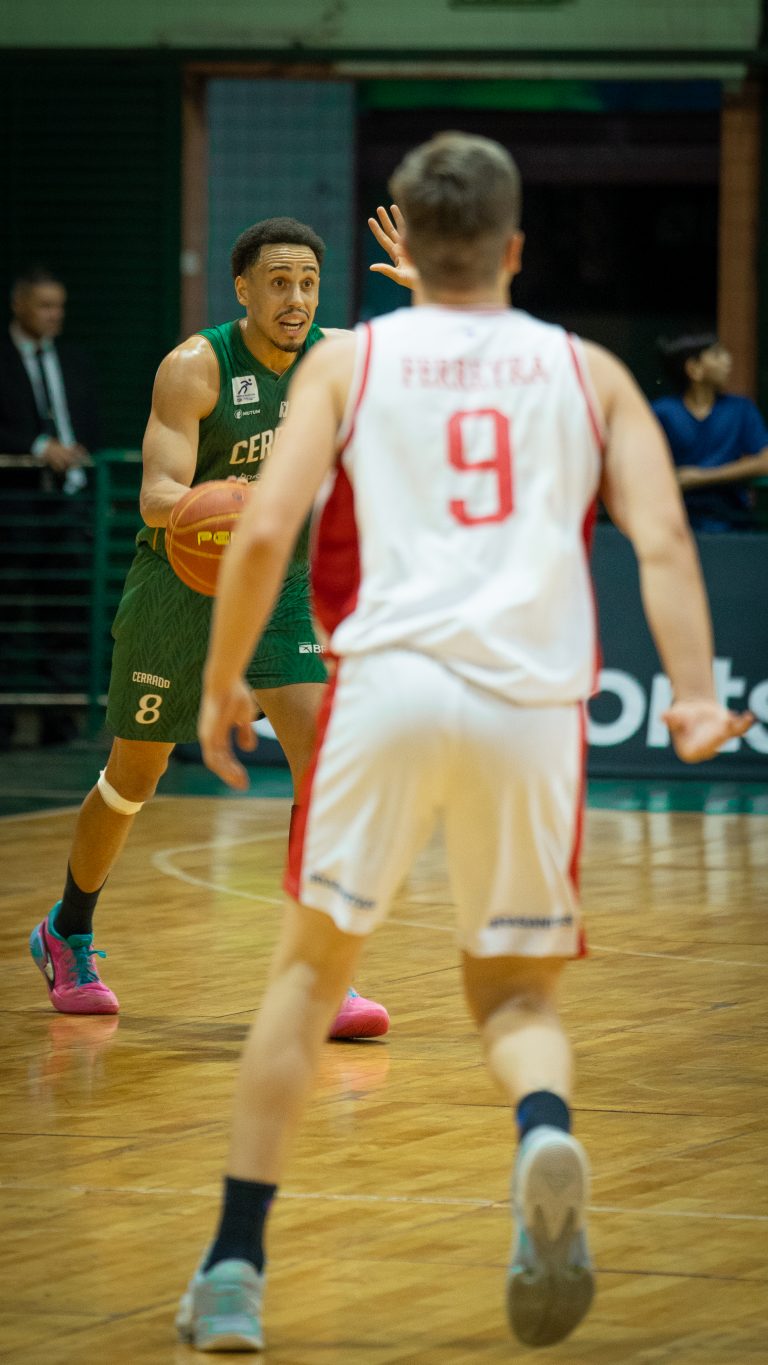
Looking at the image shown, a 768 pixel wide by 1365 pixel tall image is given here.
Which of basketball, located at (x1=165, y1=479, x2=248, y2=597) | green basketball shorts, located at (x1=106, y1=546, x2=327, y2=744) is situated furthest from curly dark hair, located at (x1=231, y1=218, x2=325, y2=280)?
basketball, located at (x1=165, y1=479, x2=248, y2=597)

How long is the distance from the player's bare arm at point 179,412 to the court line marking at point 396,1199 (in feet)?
6.07

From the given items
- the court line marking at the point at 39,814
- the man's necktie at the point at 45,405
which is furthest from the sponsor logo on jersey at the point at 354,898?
the man's necktie at the point at 45,405

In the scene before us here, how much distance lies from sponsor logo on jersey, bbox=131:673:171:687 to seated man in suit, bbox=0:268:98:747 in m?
6.85

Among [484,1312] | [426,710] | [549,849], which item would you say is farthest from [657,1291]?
[426,710]

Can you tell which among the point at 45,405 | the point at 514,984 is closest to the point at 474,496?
the point at 514,984

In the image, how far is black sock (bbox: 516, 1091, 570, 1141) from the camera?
11.0ft

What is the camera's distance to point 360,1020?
583cm

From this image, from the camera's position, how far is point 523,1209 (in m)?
3.27

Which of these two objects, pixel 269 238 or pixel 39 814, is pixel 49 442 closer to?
pixel 39 814

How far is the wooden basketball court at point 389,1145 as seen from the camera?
3.64 meters

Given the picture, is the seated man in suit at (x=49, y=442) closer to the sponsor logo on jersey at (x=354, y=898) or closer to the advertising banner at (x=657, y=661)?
the advertising banner at (x=657, y=661)

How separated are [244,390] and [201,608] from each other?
58 cm

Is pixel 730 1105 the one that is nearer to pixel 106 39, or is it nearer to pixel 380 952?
pixel 380 952

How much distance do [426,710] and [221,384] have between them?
2.80 meters
